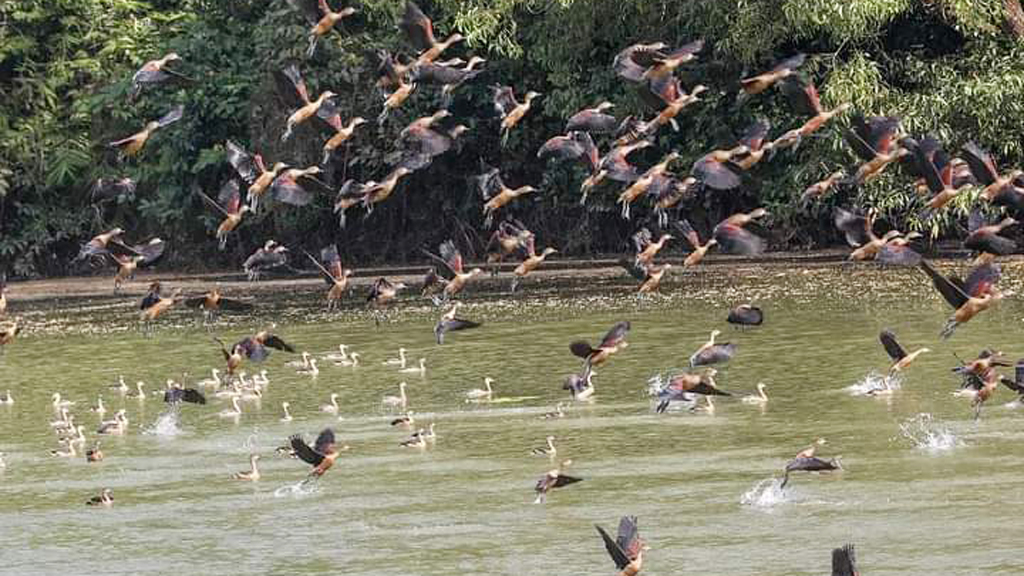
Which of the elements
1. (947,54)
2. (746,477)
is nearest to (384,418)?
(746,477)

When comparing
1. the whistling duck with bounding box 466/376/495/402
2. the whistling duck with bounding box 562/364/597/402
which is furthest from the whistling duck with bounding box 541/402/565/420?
the whistling duck with bounding box 466/376/495/402

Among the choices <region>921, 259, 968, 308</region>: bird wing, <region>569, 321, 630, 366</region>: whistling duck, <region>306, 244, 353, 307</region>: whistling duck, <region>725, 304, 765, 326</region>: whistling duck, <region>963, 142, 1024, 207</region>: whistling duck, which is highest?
<region>963, 142, 1024, 207</region>: whistling duck

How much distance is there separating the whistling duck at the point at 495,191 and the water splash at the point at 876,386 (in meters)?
3.00

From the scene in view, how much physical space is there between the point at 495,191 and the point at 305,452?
475 inches

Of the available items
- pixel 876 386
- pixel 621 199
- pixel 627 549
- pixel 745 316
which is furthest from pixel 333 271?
pixel 627 549

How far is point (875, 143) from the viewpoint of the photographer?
14.8 meters

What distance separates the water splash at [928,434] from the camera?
14.3 m

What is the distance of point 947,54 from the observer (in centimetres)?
2764

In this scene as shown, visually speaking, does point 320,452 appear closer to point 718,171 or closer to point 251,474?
point 251,474

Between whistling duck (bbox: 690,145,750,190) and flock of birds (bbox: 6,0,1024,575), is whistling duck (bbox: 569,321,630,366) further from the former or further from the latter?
whistling duck (bbox: 690,145,750,190)

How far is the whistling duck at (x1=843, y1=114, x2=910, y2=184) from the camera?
1433 cm

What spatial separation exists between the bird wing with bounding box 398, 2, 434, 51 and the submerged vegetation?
28.4ft

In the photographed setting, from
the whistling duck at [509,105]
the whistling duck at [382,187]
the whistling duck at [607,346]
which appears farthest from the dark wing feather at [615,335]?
the whistling duck at [509,105]

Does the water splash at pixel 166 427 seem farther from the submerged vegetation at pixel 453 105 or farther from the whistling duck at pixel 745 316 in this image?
the submerged vegetation at pixel 453 105
